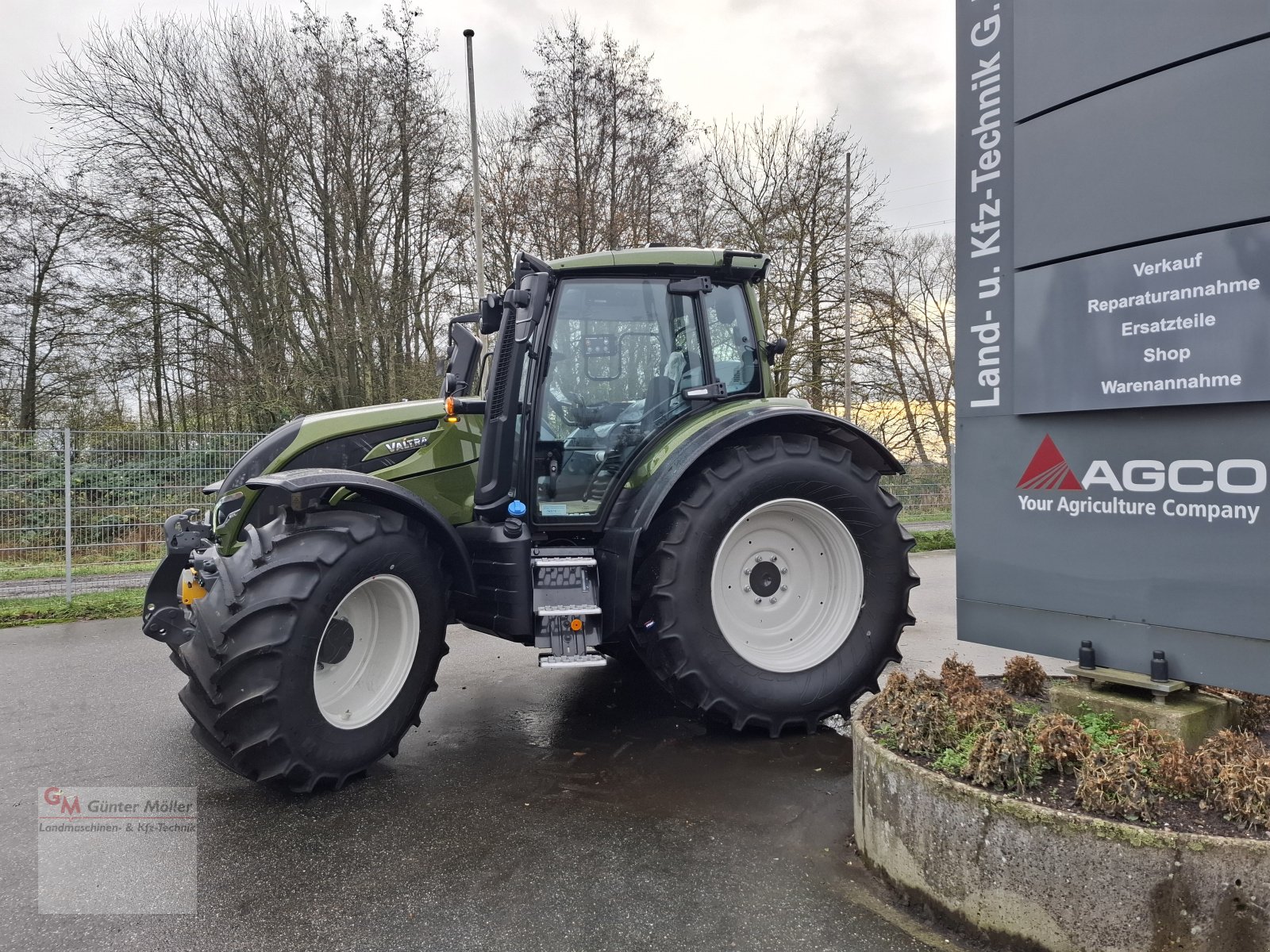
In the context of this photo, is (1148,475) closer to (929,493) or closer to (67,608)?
(67,608)

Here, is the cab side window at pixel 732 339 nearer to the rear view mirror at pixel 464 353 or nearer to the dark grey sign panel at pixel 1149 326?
the rear view mirror at pixel 464 353

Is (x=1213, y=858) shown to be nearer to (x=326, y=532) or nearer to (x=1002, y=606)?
(x=1002, y=606)

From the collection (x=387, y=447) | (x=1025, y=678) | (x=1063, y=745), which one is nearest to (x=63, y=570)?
(x=387, y=447)

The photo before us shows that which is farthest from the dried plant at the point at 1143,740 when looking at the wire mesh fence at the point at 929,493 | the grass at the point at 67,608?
the wire mesh fence at the point at 929,493

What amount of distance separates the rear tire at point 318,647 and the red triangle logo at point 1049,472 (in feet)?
8.02

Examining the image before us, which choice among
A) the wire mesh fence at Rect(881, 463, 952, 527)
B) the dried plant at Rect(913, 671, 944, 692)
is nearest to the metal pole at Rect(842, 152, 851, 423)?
the wire mesh fence at Rect(881, 463, 952, 527)

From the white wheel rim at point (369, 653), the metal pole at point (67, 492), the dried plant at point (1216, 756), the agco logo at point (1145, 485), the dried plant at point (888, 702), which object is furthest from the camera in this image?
the metal pole at point (67, 492)

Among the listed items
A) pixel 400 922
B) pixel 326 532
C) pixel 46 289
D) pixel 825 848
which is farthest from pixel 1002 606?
pixel 46 289

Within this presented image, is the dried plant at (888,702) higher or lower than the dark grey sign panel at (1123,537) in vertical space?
lower

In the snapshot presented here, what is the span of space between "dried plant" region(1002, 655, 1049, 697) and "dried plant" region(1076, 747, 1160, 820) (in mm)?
1150

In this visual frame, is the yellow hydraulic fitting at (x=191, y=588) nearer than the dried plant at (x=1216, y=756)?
No

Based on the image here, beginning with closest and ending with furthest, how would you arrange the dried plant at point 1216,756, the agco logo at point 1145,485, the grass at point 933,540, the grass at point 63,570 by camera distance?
the dried plant at point 1216,756 → the agco logo at point 1145,485 → the grass at point 63,570 → the grass at point 933,540

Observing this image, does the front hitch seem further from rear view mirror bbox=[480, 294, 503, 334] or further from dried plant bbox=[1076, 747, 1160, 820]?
dried plant bbox=[1076, 747, 1160, 820]

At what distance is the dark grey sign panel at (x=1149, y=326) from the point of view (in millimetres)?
2465
